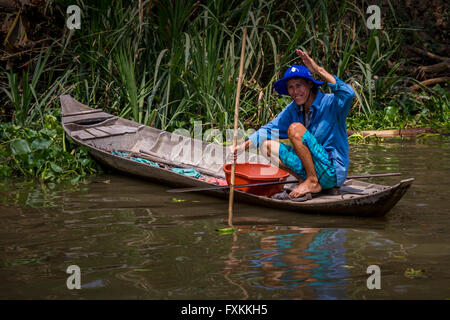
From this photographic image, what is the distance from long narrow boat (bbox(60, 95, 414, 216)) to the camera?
13.4 ft

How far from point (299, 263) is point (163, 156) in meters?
3.18

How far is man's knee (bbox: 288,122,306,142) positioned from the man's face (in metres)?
0.17

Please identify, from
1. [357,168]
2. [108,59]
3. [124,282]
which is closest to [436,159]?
[357,168]

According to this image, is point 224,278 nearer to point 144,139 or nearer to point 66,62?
point 144,139

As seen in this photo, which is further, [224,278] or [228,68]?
[228,68]

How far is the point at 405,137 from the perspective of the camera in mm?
7707

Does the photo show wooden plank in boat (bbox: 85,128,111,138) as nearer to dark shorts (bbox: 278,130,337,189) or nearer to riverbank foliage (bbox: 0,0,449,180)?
riverbank foliage (bbox: 0,0,449,180)

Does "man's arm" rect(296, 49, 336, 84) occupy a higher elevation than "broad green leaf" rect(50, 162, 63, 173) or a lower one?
higher

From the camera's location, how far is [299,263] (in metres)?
3.07

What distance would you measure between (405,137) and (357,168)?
7.20 ft

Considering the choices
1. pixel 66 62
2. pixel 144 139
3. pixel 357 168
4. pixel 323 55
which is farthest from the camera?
pixel 323 55

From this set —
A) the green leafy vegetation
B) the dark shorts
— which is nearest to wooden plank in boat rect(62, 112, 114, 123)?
the green leafy vegetation

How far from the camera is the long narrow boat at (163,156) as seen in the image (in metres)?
4.08

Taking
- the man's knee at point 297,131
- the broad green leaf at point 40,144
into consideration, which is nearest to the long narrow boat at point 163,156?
the broad green leaf at point 40,144
